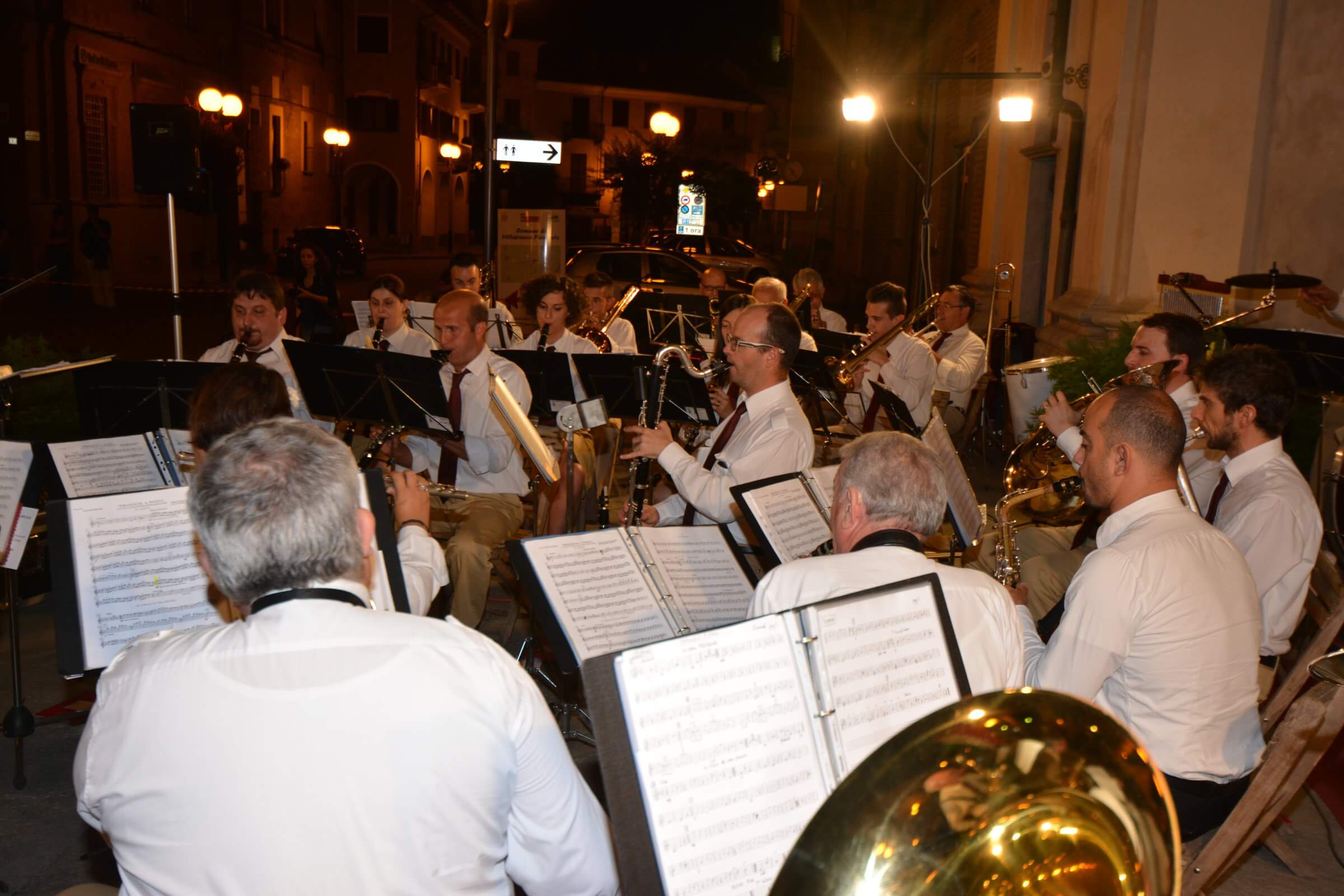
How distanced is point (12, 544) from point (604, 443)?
125 inches

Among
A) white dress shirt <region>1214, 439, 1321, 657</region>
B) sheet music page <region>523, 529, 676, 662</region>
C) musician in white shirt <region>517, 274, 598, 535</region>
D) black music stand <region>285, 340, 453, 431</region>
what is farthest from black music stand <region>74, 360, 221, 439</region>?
white dress shirt <region>1214, 439, 1321, 657</region>

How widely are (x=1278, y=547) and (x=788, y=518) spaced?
5.21ft

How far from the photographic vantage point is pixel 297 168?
33656 millimetres

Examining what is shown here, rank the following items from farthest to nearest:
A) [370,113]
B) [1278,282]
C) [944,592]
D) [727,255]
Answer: [370,113]
[727,255]
[1278,282]
[944,592]

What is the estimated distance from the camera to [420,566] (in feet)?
9.32

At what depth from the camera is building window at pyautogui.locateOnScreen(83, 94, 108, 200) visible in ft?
70.3

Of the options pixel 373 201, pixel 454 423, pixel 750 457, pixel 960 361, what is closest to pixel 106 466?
pixel 454 423

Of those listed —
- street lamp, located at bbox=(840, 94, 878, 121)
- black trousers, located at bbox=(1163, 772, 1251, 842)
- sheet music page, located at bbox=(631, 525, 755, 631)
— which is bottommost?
black trousers, located at bbox=(1163, 772, 1251, 842)

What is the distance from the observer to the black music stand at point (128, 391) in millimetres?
4574

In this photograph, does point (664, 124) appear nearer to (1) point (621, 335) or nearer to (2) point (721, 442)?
(1) point (621, 335)

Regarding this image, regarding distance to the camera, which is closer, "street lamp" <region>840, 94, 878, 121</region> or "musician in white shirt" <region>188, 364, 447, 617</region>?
"musician in white shirt" <region>188, 364, 447, 617</region>

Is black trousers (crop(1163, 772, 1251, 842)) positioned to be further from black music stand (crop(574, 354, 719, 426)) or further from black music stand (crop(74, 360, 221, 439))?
black music stand (crop(74, 360, 221, 439))

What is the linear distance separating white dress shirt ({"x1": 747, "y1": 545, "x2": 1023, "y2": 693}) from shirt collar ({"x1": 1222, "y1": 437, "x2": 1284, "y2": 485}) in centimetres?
187

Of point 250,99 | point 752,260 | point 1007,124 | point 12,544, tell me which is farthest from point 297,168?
point 12,544
